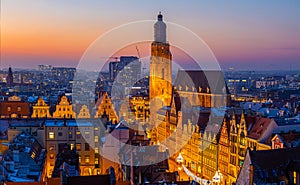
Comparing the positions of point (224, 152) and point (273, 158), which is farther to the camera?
point (224, 152)

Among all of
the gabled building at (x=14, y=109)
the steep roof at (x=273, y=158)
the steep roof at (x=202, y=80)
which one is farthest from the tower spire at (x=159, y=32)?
the steep roof at (x=273, y=158)

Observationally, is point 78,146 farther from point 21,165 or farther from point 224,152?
point 224,152

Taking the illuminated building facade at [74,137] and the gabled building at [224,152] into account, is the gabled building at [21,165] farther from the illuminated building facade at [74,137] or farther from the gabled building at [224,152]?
the gabled building at [224,152]

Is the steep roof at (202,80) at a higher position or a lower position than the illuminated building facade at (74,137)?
higher

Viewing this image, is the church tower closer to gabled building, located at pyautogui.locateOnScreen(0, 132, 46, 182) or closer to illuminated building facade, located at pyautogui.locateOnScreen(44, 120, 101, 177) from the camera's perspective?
illuminated building facade, located at pyautogui.locateOnScreen(44, 120, 101, 177)

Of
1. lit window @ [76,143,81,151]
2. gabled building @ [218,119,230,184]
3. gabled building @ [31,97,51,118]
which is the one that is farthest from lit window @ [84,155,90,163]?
gabled building @ [31,97,51,118]

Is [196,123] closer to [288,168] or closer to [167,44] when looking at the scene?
[288,168]

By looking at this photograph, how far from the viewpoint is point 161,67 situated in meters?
53.0

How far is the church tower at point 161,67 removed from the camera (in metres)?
52.9

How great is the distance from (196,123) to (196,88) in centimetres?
1486

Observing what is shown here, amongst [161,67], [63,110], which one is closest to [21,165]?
[63,110]

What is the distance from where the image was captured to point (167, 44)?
5334 centimetres

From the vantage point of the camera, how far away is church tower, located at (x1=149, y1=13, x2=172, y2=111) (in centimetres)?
5288

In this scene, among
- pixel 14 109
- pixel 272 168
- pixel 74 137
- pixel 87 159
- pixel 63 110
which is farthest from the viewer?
pixel 14 109
